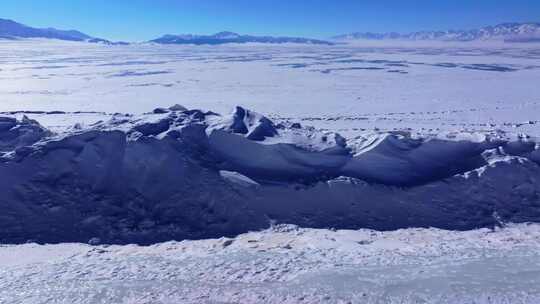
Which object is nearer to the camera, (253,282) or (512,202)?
(253,282)

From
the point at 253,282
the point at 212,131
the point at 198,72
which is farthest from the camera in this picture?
the point at 198,72

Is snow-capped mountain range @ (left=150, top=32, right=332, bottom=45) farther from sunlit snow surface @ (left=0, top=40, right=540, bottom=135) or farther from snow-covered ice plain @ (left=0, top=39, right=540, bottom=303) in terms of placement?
snow-covered ice plain @ (left=0, top=39, right=540, bottom=303)

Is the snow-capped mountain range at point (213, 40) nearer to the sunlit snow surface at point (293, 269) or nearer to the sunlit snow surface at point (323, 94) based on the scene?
the sunlit snow surface at point (323, 94)

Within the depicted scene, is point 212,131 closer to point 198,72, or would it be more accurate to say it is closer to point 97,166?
point 97,166

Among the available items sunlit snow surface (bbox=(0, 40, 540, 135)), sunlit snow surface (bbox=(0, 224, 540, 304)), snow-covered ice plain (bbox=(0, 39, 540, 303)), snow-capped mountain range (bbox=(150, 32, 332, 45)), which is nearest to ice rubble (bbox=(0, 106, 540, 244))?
snow-covered ice plain (bbox=(0, 39, 540, 303))

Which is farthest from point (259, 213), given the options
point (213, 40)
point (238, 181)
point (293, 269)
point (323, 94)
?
point (213, 40)

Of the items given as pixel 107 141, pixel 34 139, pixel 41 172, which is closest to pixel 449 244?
pixel 107 141
